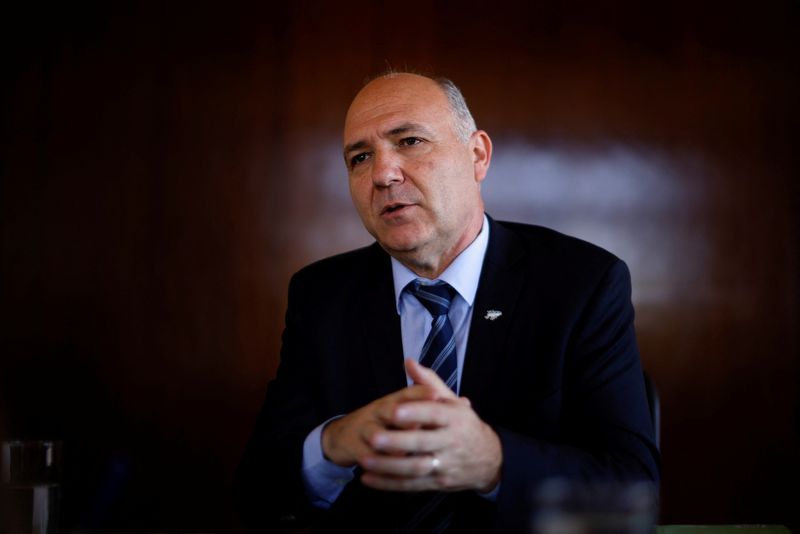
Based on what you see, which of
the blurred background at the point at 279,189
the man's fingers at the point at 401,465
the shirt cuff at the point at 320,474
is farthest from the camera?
the blurred background at the point at 279,189

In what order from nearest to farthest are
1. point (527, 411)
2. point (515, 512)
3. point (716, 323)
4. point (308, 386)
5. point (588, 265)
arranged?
point (515, 512), point (527, 411), point (588, 265), point (308, 386), point (716, 323)

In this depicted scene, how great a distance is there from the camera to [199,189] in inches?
123

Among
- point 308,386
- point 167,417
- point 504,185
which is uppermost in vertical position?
point 504,185

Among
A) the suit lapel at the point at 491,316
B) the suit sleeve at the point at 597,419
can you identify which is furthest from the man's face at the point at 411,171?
the suit sleeve at the point at 597,419

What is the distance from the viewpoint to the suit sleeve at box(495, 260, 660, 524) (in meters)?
1.19

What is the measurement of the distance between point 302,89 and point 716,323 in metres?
2.04

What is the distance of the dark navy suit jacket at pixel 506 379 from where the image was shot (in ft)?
4.24

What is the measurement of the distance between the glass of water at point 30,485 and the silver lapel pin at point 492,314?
0.87 m

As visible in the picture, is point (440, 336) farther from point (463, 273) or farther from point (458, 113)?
point (458, 113)

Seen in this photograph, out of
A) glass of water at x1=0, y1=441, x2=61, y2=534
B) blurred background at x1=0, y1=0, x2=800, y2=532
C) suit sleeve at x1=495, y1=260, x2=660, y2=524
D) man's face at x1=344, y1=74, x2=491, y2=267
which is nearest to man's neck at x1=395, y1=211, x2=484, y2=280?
man's face at x1=344, y1=74, x2=491, y2=267

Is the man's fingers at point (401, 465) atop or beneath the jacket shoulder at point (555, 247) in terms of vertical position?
beneath

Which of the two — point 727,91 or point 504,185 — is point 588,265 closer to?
point 504,185

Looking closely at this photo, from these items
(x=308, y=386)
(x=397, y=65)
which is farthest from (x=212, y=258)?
(x=308, y=386)

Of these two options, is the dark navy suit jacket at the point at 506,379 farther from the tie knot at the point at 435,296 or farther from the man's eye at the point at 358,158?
the man's eye at the point at 358,158
